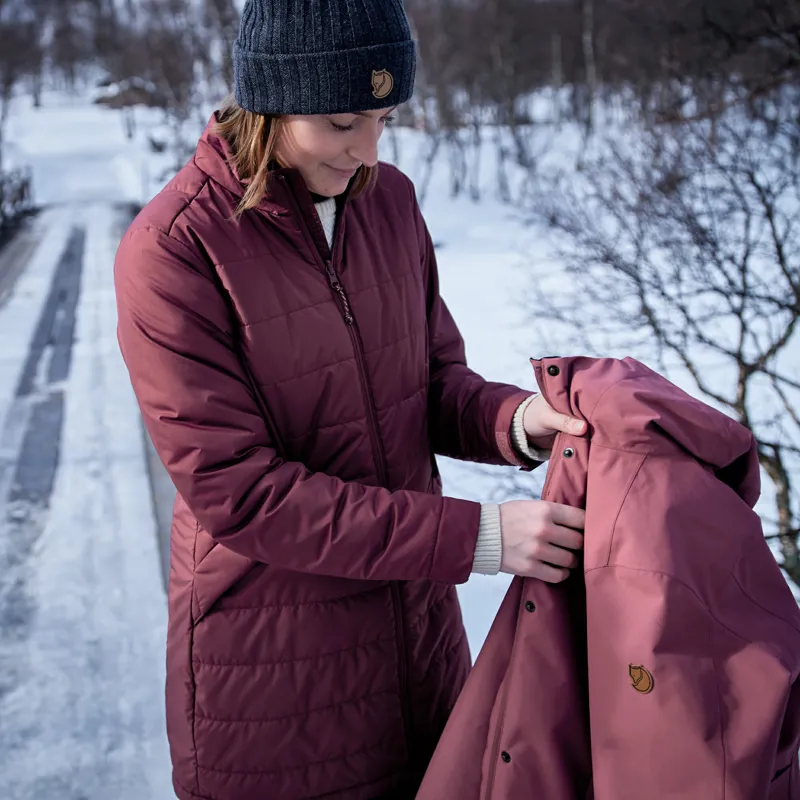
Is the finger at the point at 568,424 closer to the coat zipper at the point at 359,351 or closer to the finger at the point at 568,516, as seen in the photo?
the finger at the point at 568,516

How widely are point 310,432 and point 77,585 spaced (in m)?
2.79

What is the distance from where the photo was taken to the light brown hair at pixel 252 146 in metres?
1.32

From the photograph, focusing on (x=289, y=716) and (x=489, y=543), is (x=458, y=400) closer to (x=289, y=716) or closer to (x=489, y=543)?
(x=489, y=543)

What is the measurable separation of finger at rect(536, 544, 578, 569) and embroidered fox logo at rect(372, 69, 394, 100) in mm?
680

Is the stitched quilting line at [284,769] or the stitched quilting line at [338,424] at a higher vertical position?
the stitched quilting line at [338,424]

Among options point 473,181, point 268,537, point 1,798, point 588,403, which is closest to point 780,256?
point 588,403

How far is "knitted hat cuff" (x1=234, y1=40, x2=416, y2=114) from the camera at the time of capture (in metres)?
1.26

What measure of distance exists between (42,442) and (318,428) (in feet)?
14.6

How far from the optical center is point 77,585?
3.80m

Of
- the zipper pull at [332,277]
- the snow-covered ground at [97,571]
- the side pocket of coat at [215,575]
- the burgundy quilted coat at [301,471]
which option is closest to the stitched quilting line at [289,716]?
the burgundy quilted coat at [301,471]

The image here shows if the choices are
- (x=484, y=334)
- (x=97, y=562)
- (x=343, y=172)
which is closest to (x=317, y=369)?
(x=343, y=172)

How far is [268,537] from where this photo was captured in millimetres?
1259

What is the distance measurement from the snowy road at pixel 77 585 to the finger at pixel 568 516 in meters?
1.93

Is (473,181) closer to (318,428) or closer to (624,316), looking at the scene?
(624,316)
